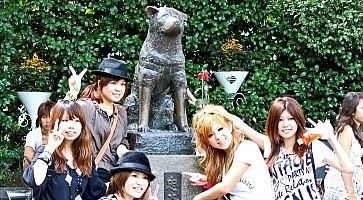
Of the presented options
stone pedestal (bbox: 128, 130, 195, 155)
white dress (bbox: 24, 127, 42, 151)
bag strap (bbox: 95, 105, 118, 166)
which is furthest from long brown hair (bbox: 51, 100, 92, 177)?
white dress (bbox: 24, 127, 42, 151)

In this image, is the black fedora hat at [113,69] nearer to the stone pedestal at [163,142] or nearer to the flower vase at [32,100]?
the stone pedestal at [163,142]

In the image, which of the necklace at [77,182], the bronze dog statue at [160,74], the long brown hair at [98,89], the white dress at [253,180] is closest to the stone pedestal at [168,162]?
the bronze dog statue at [160,74]

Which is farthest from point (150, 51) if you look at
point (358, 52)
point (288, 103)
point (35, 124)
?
point (358, 52)

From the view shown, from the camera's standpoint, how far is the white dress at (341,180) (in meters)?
A: 5.05

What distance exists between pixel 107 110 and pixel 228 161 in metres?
1.20

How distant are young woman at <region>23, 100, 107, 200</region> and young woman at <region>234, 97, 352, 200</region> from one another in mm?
1063

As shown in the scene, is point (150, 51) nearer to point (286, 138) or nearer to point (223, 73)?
point (286, 138)

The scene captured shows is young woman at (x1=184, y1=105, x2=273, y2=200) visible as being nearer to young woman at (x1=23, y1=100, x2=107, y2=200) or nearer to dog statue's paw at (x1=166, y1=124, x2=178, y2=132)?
young woman at (x1=23, y1=100, x2=107, y2=200)

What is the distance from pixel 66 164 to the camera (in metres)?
3.72

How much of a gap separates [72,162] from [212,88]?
18.4 ft

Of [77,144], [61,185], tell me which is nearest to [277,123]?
[77,144]

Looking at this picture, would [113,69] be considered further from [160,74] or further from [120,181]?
[120,181]

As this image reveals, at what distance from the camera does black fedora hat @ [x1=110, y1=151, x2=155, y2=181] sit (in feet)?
11.8

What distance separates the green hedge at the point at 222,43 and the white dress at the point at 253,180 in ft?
15.9
